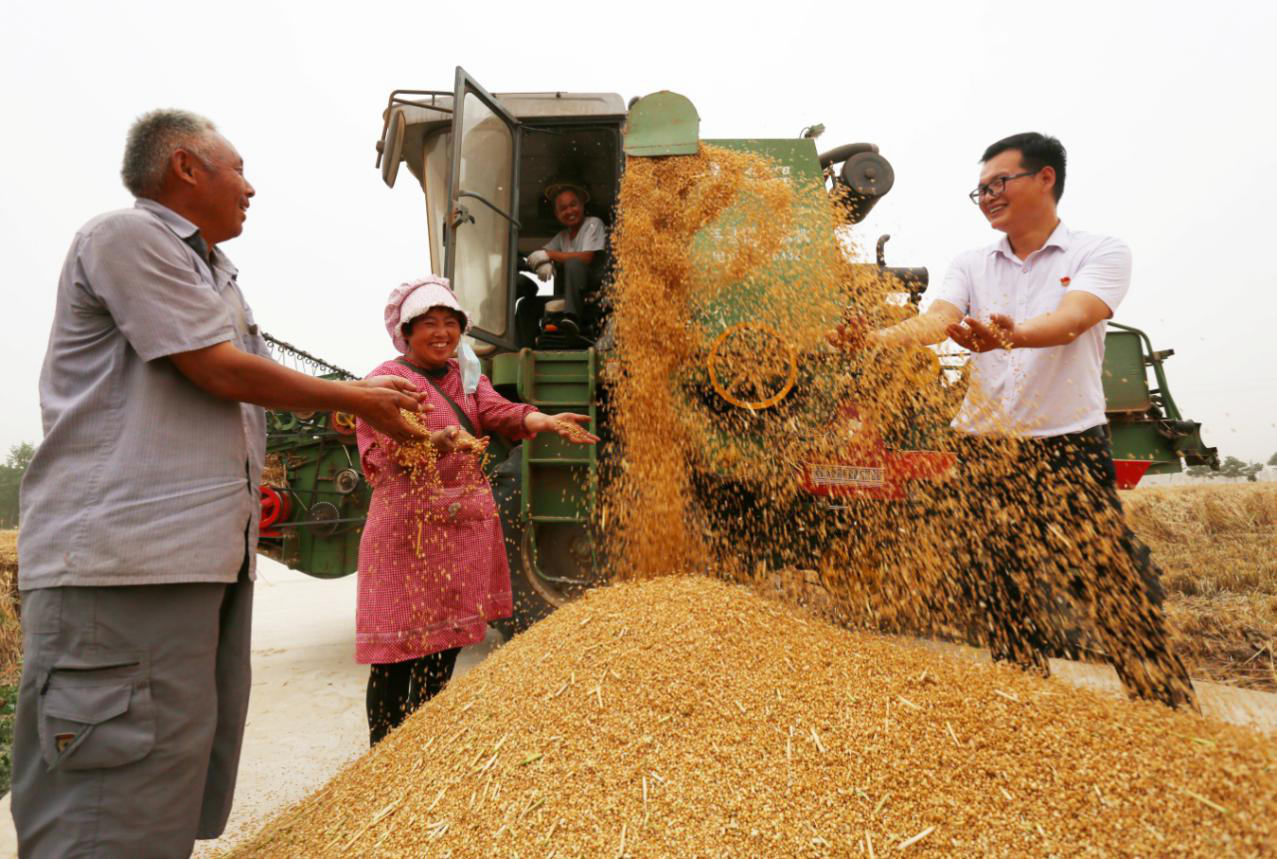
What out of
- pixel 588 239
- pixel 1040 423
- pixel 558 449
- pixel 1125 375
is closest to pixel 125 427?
pixel 558 449

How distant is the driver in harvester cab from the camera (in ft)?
11.2

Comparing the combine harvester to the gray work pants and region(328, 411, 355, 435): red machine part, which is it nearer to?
region(328, 411, 355, 435): red machine part

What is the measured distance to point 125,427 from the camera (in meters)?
1.22

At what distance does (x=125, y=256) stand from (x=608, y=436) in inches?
85.8

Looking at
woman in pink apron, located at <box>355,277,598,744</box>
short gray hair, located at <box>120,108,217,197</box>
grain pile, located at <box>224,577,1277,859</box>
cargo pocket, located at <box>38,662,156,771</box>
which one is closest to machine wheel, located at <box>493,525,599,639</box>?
woman in pink apron, located at <box>355,277,598,744</box>

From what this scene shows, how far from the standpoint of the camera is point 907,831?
3.72ft

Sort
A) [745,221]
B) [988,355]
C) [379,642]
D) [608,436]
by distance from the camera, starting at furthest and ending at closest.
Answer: [608,436], [745,221], [988,355], [379,642]

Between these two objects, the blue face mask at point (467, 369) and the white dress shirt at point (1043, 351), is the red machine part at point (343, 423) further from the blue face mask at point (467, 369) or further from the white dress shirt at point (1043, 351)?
the white dress shirt at point (1043, 351)

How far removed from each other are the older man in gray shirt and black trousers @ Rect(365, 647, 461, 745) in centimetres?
67

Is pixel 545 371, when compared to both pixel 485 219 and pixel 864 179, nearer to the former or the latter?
pixel 485 219

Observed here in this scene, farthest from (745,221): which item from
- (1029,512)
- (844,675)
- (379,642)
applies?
(379,642)

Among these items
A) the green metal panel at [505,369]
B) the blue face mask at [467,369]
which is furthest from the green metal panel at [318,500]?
the blue face mask at [467,369]

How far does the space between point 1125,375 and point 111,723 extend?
17.6 feet

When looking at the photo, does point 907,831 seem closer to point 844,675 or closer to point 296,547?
point 844,675
